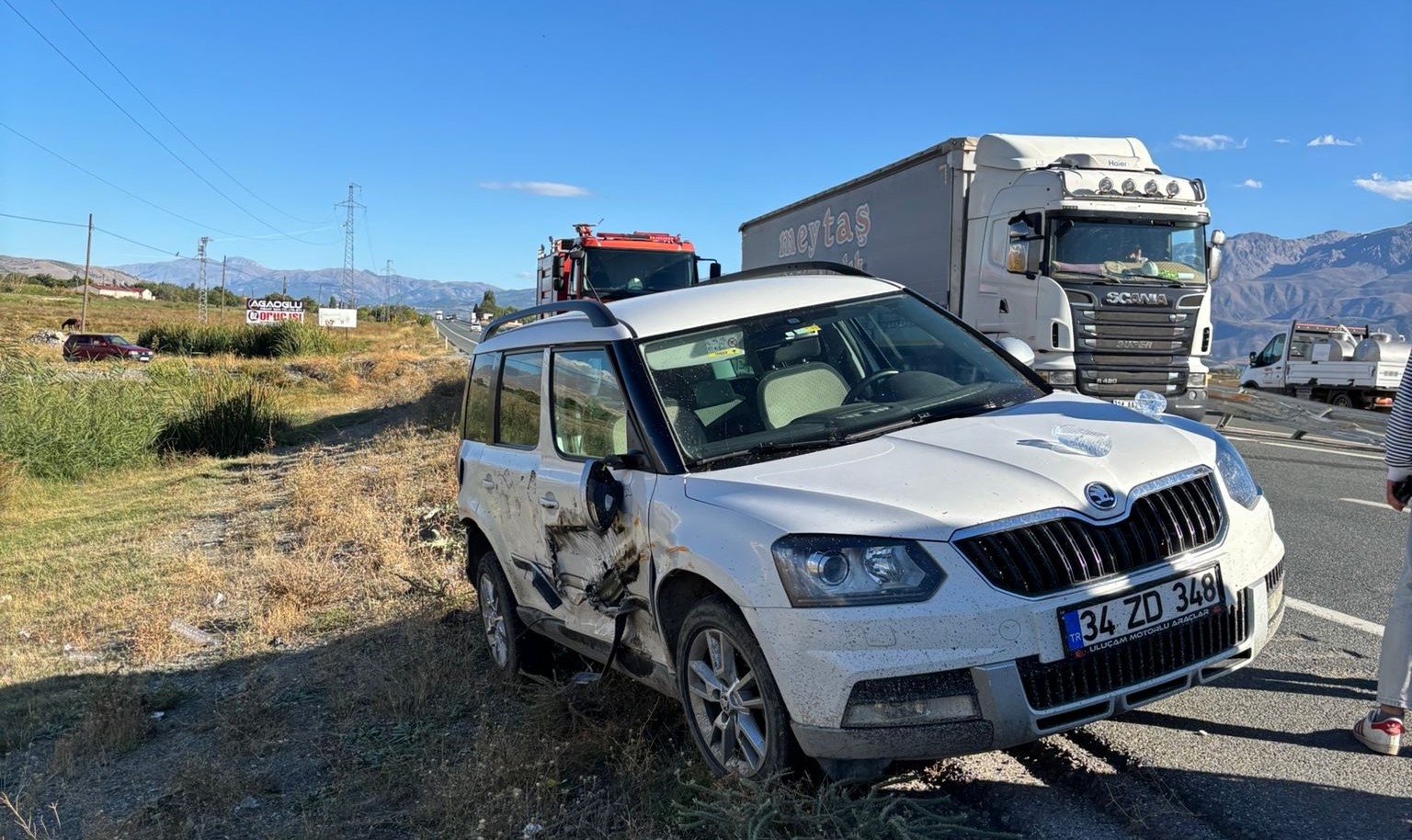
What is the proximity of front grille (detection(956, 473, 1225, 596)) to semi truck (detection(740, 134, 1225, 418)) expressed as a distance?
27.3 feet

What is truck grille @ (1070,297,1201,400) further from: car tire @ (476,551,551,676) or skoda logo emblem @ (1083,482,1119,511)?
skoda logo emblem @ (1083,482,1119,511)

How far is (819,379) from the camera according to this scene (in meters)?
4.28

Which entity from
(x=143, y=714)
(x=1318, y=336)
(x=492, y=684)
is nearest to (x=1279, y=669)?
(x=492, y=684)

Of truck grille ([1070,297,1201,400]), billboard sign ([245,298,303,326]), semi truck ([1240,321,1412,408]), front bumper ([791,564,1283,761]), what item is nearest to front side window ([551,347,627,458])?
front bumper ([791,564,1283,761])

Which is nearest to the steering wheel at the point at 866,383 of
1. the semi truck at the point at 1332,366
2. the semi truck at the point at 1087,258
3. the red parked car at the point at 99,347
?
the semi truck at the point at 1087,258

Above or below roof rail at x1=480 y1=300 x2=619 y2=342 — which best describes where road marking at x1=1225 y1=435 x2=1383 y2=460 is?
below

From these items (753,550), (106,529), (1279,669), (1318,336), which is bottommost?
(106,529)

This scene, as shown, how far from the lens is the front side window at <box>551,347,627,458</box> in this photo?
4062 millimetres

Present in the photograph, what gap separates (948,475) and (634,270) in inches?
553

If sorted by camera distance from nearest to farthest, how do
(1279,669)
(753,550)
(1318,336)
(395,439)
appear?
(753,550) → (1279,669) → (395,439) → (1318,336)

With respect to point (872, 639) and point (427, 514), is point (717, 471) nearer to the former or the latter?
point (872, 639)

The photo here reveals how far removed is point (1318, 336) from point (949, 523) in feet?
85.3

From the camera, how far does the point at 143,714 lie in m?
5.51

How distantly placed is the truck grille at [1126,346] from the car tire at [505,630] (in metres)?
8.27
